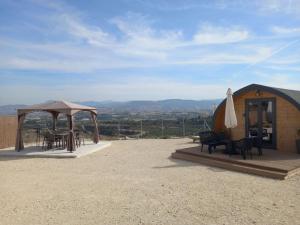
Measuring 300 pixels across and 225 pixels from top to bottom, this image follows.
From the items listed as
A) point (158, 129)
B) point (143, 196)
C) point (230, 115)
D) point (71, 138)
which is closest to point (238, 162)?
point (230, 115)

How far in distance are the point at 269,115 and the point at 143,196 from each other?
23.6 feet

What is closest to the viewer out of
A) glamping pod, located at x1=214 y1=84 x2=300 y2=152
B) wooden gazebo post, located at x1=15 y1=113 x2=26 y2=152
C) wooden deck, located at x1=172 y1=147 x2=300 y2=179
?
wooden deck, located at x1=172 y1=147 x2=300 y2=179

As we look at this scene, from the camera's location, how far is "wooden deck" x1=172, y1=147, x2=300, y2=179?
326 inches

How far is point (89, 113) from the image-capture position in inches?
648

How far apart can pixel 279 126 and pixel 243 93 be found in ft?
6.19

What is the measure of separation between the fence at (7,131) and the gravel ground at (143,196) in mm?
5828

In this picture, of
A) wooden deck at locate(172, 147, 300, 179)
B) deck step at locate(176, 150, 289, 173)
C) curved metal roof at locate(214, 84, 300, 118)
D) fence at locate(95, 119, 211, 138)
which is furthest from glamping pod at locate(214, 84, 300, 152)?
fence at locate(95, 119, 211, 138)

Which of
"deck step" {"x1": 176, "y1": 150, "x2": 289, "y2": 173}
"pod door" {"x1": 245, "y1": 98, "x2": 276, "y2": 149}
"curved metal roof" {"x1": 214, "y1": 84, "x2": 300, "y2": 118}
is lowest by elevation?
"deck step" {"x1": 176, "y1": 150, "x2": 289, "y2": 173}

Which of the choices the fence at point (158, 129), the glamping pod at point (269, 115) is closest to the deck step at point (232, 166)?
the glamping pod at point (269, 115)

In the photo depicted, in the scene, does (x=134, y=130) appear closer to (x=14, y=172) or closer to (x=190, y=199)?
(x=14, y=172)

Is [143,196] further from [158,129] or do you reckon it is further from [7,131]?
[158,129]

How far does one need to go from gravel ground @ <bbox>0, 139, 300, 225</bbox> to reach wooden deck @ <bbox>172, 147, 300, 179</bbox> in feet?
1.06

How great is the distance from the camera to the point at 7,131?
52.4ft

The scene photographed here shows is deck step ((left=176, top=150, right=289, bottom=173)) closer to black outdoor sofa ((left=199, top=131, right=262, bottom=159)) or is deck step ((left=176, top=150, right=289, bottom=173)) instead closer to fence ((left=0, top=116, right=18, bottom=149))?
black outdoor sofa ((left=199, top=131, right=262, bottom=159))
